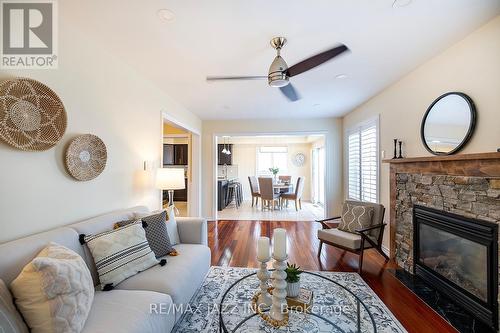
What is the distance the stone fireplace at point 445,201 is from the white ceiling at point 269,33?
1115mm

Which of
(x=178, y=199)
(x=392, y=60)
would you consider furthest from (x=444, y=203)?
(x=178, y=199)

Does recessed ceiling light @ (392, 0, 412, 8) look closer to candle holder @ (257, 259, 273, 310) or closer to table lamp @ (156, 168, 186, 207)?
candle holder @ (257, 259, 273, 310)

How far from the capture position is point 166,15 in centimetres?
170

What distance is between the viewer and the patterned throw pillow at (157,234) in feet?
6.55

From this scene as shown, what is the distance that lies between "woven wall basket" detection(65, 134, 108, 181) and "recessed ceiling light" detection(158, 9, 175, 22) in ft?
4.04

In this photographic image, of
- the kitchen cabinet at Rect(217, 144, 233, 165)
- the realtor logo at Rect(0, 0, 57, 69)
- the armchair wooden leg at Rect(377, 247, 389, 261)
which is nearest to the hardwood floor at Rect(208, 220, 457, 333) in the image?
the armchair wooden leg at Rect(377, 247, 389, 261)

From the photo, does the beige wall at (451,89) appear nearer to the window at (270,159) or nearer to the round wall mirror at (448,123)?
the round wall mirror at (448,123)

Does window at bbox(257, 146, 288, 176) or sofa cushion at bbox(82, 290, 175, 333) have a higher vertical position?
window at bbox(257, 146, 288, 176)

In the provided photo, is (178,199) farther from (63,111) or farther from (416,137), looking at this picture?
(416,137)

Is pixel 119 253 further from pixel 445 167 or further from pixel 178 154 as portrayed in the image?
pixel 178 154

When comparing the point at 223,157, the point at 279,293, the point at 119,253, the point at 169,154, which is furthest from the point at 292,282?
the point at 223,157

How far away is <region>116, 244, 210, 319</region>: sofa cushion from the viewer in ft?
5.20

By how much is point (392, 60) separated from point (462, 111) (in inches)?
34.1

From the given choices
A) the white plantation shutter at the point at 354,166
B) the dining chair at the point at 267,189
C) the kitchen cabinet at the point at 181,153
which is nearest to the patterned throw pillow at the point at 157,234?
the white plantation shutter at the point at 354,166
